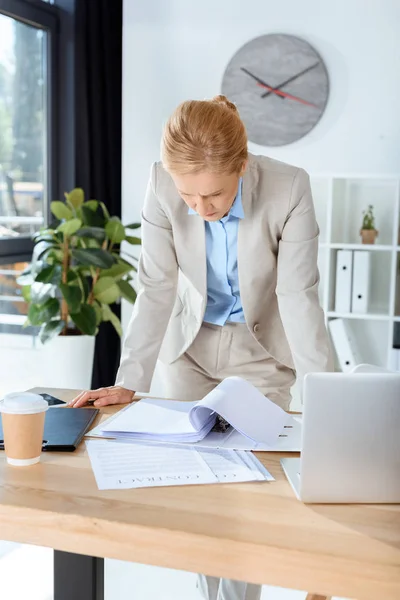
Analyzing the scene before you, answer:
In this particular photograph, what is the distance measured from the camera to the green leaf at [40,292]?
337 centimetres

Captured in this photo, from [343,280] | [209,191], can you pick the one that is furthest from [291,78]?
[209,191]

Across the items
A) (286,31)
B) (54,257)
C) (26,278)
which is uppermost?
(286,31)

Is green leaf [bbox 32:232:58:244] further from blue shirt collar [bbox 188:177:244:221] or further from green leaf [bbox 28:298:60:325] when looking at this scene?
blue shirt collar [bbox 188:177:244:221]

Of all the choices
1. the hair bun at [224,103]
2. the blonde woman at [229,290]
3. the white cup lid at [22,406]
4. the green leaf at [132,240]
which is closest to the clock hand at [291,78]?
the green leaf at [132,240]

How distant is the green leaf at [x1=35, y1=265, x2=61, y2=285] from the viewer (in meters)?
3.33

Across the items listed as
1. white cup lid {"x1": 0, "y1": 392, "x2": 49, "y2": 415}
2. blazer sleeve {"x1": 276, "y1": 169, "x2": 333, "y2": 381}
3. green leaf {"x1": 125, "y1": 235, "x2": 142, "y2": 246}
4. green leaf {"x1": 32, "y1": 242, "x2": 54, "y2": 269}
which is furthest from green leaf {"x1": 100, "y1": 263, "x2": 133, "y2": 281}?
white cup lid {"x1": 0, "y1": 392, "x2": 49, "y2": 415}

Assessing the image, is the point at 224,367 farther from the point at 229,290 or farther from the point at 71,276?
the point at 71,276

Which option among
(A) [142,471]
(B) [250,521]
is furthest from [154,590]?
(B) [250,521]

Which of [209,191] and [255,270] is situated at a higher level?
[209,191]

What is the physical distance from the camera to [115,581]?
2.45 m

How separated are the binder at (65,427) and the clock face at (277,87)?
258 centimetres

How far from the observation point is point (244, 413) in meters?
1.44

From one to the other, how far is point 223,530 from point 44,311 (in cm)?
245

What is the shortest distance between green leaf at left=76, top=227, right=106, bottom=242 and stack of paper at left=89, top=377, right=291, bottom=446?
6.43ft
